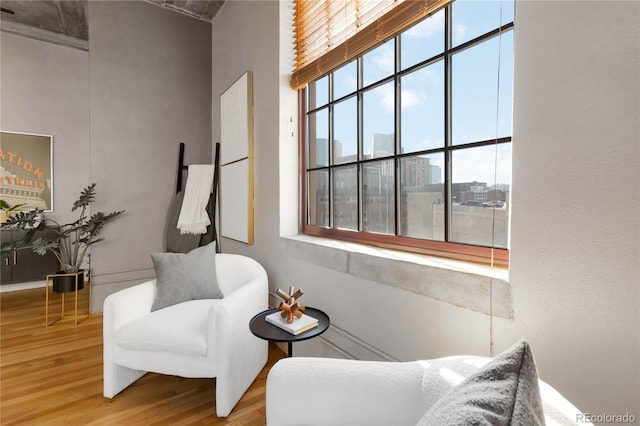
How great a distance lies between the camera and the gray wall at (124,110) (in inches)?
120

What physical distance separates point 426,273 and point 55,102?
471cm

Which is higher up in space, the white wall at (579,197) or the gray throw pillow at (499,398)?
the white wall at (579,197)

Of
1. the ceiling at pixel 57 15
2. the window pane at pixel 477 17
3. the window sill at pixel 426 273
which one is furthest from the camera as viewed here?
the ceiling at pixel 57 15

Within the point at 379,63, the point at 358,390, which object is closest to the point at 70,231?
the point at 379,63

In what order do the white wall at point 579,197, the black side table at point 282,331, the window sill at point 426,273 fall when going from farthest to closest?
the black side table at point 282,331 → the window sill at point 426,273 → the white wall at point 579,197

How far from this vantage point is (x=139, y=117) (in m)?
3.22

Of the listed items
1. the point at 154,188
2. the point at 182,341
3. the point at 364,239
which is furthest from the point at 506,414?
the point at 154,188

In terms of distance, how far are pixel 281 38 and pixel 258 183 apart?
3.30 feet

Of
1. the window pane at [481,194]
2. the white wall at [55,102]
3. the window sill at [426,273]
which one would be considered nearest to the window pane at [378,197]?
the window sill at [426,273]

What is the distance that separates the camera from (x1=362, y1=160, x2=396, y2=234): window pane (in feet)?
5.09

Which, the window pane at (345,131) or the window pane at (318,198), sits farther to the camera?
the window pane at (318,198)

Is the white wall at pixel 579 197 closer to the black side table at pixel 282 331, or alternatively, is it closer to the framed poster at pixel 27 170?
the black side table at pixel 282 331

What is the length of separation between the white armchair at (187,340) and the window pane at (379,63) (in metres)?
1.30

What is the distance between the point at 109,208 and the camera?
10.1ft
